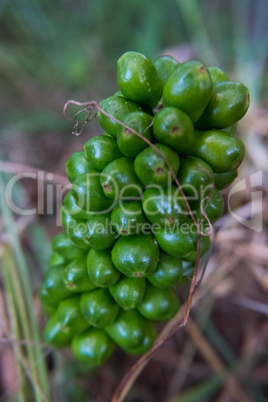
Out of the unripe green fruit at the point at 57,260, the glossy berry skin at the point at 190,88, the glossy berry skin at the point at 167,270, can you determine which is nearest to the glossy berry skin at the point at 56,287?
the unripe green fruit at the point at 57,260

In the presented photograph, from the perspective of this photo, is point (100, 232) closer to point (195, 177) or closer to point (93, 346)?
point (195, 177)

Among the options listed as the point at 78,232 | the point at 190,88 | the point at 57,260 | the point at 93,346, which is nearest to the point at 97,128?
the point at 57,260

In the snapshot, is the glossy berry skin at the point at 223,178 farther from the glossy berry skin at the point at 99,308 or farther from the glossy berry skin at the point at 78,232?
the glossy berry skin at the point at 99,308

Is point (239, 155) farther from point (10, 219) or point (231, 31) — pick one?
point (231, 31)

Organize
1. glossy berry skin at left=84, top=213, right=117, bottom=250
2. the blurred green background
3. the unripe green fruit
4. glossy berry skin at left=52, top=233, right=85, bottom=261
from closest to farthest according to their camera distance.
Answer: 1. glossy berry skin at left=84, top=213, right=117, bottom=250
2. glossy berry skin at left=52, top=233, right=85, bottom=261
3. the unripe green fruit
4. the blurred green background

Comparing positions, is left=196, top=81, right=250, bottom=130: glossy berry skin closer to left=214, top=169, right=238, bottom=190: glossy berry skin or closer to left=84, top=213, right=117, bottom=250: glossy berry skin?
left=214, top=169, right=238, bottom=190: glossy berry skin

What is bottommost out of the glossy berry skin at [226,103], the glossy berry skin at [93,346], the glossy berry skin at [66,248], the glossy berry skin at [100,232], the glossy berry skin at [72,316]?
the glossy berry skin at [93,346]

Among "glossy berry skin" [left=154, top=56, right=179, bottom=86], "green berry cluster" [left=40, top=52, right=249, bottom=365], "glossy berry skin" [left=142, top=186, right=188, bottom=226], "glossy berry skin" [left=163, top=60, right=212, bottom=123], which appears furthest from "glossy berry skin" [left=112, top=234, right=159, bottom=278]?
"glossy berry skin" [left=154, top=56, right=179, bottom=86]
